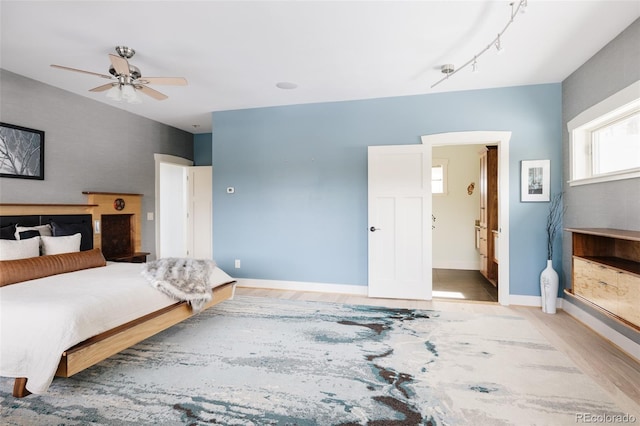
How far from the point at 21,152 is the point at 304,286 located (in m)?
3.70

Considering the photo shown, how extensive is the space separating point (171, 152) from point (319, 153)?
3011 millimetres

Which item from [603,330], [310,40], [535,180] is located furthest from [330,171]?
[603,330]

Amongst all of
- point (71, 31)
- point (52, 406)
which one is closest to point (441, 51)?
point (71, 31)

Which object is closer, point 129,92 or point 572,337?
point 129,92

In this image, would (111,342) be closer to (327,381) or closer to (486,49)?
(327,381)

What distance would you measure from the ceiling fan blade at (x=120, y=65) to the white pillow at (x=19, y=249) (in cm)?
184

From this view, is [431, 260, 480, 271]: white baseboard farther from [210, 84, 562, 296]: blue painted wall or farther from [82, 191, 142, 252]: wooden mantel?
[82, 191, 142, 252]: wooden mantel

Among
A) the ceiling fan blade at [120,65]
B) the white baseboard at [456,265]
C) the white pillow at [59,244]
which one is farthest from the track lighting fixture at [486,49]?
the white pillow at [59,244]

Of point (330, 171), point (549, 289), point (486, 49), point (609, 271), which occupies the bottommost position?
point (549, 289)

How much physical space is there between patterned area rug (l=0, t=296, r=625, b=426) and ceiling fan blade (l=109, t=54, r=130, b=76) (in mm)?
2389

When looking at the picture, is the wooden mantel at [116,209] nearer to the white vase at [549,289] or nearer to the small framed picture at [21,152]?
the small framed picture at [21,152]

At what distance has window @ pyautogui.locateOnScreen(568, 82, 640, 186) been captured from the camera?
8.91 feet

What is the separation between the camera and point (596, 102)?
3102 millimetres

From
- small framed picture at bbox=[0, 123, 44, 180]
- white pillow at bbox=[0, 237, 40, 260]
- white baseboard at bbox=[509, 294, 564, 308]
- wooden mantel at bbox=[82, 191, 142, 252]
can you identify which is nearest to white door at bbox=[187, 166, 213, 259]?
wooden mantel at bbox=[82, 191, 142, 252]
